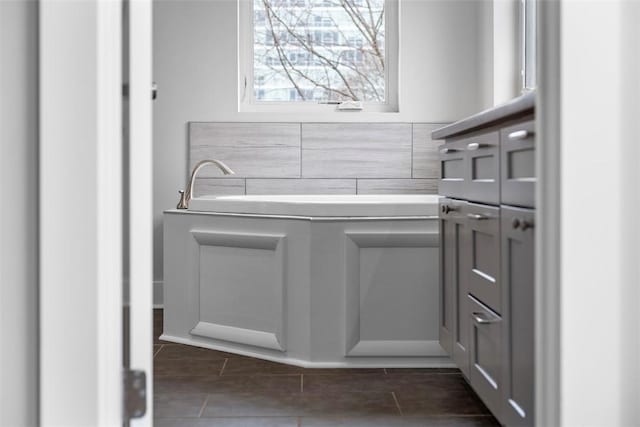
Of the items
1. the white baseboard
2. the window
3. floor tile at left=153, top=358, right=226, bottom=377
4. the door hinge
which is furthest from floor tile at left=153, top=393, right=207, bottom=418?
the window

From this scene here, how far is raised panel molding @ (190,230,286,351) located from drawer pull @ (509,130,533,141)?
4.37ft

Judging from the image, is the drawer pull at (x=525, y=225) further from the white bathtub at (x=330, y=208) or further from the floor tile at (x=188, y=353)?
the floor tile at (x=188, y=353)

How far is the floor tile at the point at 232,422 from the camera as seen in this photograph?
2041mm

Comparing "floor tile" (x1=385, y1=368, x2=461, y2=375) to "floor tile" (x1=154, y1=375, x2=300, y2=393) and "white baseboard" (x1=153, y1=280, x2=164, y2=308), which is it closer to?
"floor tile" (x1=154, y1=375, x2=300, y2=393)

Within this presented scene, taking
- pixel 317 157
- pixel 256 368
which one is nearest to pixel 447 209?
pixel 256 368

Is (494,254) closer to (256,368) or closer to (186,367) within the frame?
(256,368)

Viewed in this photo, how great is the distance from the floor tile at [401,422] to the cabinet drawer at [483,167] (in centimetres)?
64

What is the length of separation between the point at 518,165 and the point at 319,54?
109 inches

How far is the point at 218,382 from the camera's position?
251 centimetres

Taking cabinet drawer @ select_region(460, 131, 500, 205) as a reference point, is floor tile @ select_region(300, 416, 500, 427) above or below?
below

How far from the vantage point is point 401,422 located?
2066 mm

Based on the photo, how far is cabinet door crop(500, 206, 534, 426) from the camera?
5.02ft

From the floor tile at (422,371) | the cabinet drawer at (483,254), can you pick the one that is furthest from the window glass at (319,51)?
the cabinet drawer at (483,254)

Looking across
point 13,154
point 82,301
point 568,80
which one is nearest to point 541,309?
point 568,80
